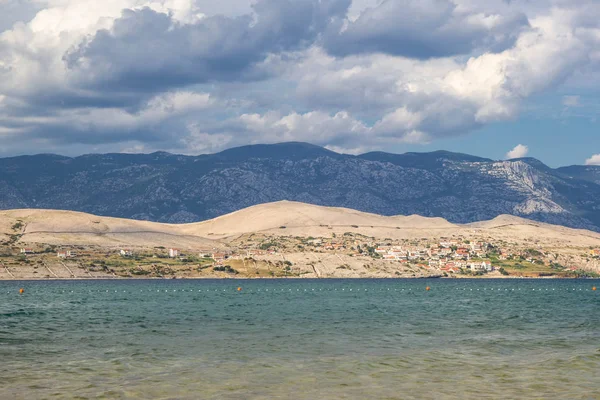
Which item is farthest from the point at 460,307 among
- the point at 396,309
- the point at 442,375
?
the point at 442,375

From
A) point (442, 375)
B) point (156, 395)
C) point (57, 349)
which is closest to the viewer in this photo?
point (156, 395)

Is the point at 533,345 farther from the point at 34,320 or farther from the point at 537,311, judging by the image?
the point at 34,320

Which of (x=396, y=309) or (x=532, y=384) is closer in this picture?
(x=532, y=384)

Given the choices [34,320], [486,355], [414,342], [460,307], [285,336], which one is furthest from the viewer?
[460,307]

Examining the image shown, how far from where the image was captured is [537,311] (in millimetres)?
123938

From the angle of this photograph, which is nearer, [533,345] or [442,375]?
[442,375]

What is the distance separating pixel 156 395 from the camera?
45406 millimetres

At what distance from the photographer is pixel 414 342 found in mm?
73875

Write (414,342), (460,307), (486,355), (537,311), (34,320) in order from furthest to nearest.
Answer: (460,307) < (537,311) < (34,320) < (414,342) < (486,355)

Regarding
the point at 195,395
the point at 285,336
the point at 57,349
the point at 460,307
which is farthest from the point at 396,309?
the point at 195,395

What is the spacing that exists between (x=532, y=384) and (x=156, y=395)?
991 inches

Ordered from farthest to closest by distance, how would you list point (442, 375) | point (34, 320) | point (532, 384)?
1. point (34, 320)
2. point (442, 375)
3. point (532, 384)

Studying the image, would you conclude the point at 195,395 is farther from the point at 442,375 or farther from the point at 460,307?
the point at 460,307

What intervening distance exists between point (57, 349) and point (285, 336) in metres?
24.3
